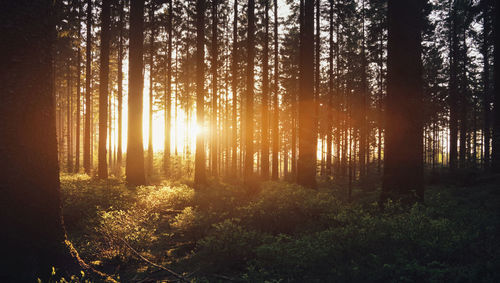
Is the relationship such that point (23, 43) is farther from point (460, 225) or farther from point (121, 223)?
point (460, 225)

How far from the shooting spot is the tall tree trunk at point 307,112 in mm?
12789

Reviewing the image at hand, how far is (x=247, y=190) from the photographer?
12680 millimetres

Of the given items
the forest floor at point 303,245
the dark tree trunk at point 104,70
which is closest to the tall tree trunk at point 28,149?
the forest floor at point 303,245

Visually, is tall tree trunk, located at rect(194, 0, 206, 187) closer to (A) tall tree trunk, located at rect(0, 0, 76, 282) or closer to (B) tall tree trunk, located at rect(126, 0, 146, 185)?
(B) tall tree trunk, located at rect(126, 0, 146, 185)

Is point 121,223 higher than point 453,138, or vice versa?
point 453,138

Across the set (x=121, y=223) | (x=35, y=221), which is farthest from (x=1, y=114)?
(x=121, y=223)

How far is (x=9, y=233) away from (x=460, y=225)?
24.9ft

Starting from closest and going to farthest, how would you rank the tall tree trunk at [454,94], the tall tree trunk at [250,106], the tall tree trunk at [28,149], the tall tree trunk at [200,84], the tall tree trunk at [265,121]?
the tall tree trunk at [28,149]
the tall tree trunk at [250,106]
the tall tree trunk at [265,121]
the tall tree trunk at [200,84]
the tall tree trunk at [454,94]

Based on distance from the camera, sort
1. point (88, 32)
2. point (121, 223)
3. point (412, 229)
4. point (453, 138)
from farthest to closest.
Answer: point (453, 138), point (88, 32), point (121, 223), point (412, 229)

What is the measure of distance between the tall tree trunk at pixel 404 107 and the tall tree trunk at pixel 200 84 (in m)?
11.0

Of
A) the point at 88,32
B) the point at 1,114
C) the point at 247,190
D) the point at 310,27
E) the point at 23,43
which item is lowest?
the point at 247,190

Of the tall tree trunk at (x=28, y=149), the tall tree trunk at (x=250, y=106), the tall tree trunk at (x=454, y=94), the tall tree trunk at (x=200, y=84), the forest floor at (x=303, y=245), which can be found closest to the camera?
the tall tree trunk at (x=28, y=149)

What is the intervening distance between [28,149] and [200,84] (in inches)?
486

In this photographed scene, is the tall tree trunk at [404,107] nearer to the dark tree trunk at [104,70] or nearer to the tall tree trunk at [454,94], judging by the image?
the dark tree trunk at [104,70]
